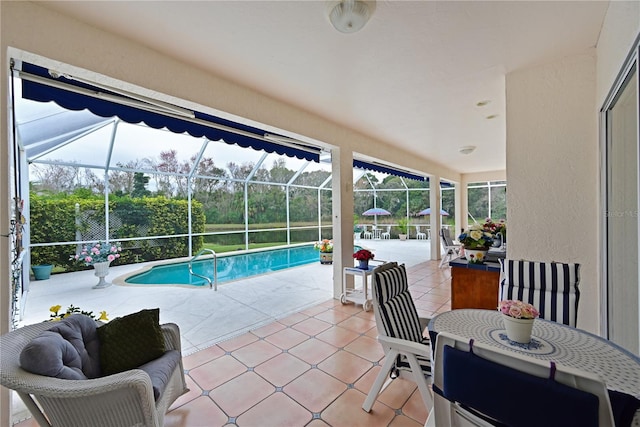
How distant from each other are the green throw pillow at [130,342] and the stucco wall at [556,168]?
10.1 ft

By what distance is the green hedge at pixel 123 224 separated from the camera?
250 inches

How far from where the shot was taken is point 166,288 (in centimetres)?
511

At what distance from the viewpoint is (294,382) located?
2.25 metres

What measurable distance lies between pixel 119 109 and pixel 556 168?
3.96 metres

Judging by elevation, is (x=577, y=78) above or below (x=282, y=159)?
below

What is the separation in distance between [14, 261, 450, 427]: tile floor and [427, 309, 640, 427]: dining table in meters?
0.77

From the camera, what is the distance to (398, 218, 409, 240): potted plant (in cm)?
1383

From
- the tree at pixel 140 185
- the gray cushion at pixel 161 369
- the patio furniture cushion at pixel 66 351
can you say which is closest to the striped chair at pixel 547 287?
the gray cushion at pixel 161 369

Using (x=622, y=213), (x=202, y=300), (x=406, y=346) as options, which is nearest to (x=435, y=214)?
(x=622, y=213)

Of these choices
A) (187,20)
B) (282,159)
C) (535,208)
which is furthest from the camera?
(282,159)

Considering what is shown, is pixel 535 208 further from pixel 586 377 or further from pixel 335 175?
pixel 335 175

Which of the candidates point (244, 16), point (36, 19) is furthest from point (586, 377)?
point (36, 19)

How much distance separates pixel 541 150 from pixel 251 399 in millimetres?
3249

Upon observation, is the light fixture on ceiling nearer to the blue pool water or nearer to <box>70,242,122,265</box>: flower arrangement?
the blue pool water
